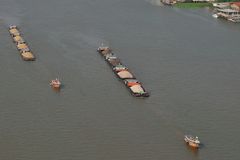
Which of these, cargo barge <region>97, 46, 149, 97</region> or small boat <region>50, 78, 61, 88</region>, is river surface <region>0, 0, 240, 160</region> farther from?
small boat <region>50, 78, 61, 88</region>

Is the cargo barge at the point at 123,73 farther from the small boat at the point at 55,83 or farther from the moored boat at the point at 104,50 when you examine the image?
the small boat at the point at 55,83

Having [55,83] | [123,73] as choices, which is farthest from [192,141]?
[55,83]

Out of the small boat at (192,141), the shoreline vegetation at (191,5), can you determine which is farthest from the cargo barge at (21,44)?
the shoreline vegetation at (191,5)

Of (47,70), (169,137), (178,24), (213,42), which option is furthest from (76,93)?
(178,24)

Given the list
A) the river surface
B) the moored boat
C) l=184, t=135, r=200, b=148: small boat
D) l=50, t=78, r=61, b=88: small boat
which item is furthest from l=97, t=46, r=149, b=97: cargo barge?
l=184, t=135, r=200, b=148: small boat

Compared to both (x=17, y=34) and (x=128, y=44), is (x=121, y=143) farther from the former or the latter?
(x=17, y=34)

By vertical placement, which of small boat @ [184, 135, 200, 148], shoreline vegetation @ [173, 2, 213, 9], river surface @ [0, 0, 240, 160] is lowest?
small boat @ [184, 135, 200, 148]
